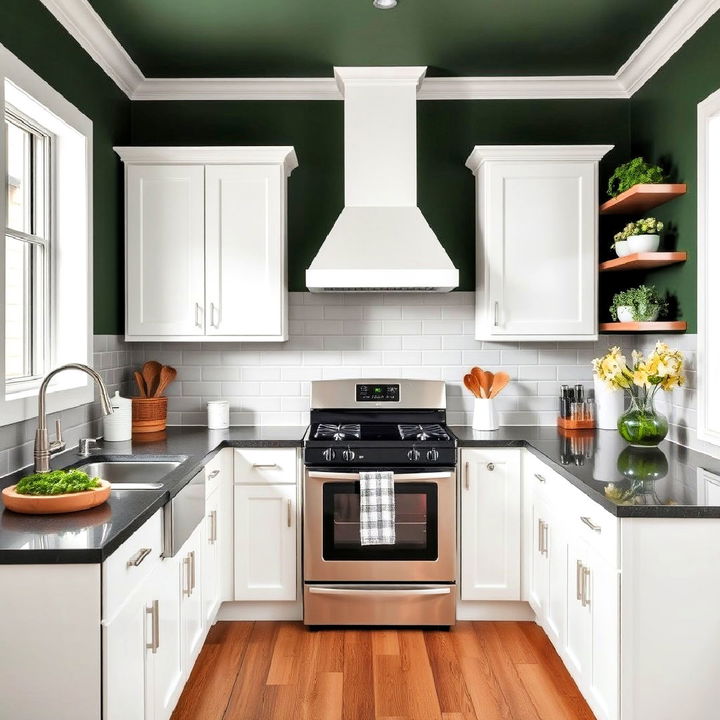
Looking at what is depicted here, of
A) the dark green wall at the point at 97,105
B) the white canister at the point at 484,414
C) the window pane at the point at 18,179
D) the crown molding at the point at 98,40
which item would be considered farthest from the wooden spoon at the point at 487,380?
the crown molding at the point at 98,40

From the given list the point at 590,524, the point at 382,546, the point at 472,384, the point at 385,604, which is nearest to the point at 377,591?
the point at 385,604

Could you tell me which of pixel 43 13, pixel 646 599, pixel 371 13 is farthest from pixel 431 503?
pixel 43 13

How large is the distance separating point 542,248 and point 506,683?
2090 millimetres

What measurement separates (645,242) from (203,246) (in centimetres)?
217

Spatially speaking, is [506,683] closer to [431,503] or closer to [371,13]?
[431,503]

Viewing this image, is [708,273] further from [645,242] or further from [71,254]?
[71,254]

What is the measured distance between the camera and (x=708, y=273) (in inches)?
119

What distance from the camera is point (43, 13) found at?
281 centimetres

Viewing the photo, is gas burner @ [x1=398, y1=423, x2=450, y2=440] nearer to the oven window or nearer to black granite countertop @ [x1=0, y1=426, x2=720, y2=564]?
black granite countertop @ [x1=0, y1=426, x2=720, y2=564]

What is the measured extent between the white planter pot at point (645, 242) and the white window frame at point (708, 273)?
→ 0.30 meters

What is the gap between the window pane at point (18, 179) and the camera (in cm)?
288

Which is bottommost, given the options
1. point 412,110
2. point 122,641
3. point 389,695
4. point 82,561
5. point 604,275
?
point 389,695

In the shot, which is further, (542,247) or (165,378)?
(165,378)

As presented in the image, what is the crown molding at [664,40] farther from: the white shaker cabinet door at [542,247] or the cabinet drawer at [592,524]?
the cabinet drawer at [592,524]
